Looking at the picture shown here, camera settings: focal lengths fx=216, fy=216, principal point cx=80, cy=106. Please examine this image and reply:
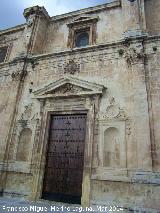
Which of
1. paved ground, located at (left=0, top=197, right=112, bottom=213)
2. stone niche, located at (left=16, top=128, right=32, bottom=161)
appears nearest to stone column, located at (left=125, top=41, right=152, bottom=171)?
paved ground, located at (left=0, top=197, right=112, bottom=213)

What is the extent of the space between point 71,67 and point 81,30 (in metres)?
2.57

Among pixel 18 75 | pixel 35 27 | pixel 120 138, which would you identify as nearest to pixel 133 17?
pixel 35 27

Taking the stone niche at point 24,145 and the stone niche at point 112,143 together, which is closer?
the stone niche at point 112,143

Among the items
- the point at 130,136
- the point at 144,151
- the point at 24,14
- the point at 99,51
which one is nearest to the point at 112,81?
the point at 99,51

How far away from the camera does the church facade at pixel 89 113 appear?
673cm

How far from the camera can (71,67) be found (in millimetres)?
9016

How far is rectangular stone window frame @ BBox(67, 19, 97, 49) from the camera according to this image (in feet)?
32.5

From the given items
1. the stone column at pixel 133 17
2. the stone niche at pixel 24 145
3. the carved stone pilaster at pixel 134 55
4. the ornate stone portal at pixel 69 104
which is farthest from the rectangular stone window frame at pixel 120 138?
the stone column at pixel 133 17

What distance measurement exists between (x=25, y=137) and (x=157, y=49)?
19.9 feet

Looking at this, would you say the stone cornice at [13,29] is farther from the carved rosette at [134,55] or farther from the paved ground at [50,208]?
the paved ground at [50,208]

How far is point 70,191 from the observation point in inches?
287

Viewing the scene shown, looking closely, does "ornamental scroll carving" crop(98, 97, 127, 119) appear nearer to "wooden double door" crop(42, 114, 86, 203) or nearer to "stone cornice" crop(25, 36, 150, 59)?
"wooden double door" crop(42, 114, 86, 203)

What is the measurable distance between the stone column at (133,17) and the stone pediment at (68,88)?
2.45 meters

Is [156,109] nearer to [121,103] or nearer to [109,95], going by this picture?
[121,103]
